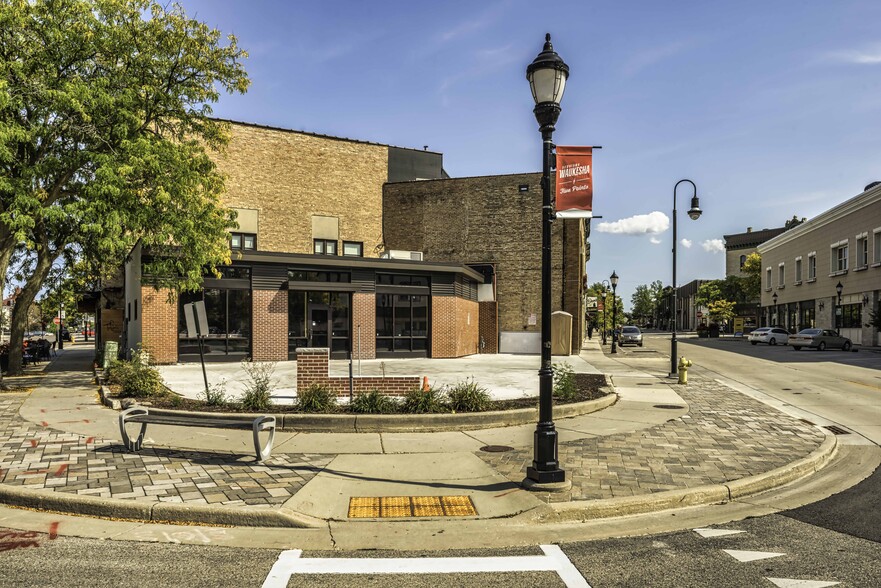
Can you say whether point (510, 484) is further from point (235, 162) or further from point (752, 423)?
point (235, 162)

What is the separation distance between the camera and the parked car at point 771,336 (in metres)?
49.7

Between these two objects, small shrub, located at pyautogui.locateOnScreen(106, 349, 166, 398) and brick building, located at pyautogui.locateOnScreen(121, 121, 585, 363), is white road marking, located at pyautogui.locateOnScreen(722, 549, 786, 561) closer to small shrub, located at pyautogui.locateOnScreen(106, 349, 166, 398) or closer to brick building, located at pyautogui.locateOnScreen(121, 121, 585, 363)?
small shrub, located at pyautogui.locateOnScreen(106, 349, 166, 398)

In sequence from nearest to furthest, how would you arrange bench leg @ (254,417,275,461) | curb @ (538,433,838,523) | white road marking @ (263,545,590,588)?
white road marking @ (263,545,590,588), curb @ (538,433,838,523), bench leg @ (254,417,275,461)

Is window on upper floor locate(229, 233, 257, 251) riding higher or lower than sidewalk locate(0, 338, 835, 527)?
higher

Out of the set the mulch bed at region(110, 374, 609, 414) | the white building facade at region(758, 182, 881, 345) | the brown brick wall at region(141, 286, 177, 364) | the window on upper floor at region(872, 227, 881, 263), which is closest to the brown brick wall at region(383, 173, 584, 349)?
the brown brick wall at region(141, 286, 177, 364)

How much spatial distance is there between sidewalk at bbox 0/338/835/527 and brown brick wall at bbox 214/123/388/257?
76.0 ft

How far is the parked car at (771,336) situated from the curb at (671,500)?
155ft

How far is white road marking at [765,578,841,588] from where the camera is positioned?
4647 mm

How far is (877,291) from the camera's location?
44562mm

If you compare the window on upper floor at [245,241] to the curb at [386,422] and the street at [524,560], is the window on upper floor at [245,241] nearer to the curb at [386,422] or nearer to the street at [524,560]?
the curb at [386,422]

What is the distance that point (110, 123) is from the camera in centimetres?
1692

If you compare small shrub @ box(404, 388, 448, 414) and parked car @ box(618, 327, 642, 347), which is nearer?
small shrub @ box(404, 388, 448, 414)

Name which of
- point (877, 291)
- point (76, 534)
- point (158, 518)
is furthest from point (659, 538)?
point (877, 291)

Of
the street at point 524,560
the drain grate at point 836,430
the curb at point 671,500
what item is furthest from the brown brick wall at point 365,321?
the street at point 524,560
